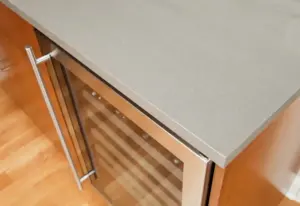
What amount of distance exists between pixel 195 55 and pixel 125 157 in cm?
48

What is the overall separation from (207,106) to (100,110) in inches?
16.4

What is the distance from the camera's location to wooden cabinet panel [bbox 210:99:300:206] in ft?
2.33

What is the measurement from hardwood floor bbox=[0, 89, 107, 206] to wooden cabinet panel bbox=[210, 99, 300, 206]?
71 centimetres

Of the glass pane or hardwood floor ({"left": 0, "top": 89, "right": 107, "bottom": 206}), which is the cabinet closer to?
the glass pane

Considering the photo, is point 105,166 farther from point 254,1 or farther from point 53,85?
point 254,1

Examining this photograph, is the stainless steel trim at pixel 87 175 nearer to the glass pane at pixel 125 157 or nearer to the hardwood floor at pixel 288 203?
the glass pane at pixel 125 157

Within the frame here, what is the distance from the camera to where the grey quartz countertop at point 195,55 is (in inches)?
26.0

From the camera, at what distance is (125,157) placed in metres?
1.13

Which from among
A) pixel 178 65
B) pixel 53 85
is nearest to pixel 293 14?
pixel 178 65

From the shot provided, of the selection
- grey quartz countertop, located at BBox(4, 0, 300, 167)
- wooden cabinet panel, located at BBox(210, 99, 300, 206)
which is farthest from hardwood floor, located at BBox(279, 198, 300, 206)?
grey quartz countertop, located at BBox(4, 0, 300, 167)

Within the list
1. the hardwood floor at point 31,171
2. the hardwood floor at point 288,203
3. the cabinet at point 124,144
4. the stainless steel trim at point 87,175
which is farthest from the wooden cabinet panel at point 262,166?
the hardwood floor at point 31,171

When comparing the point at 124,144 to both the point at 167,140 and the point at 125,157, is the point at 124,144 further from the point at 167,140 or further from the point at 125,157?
the point at 167,140

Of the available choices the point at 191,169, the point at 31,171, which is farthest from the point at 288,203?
the point at 31,171

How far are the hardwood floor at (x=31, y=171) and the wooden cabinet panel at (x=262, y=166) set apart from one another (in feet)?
2.34
